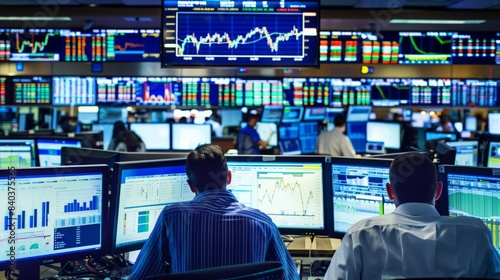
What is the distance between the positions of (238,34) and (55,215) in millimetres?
2938

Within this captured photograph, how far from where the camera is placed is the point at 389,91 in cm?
875

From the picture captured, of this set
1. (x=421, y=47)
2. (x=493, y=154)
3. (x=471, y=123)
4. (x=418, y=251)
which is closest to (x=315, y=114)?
(x=421, y=47)

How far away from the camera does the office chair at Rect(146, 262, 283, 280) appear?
199cm

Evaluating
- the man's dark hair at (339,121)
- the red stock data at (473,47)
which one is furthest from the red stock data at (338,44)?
the red stock data at (473,47)

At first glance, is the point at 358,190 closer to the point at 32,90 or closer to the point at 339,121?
the point at 339,121

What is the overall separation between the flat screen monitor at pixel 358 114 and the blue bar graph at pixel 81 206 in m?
6.72

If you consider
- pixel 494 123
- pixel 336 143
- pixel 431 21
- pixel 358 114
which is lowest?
pixel 336 143

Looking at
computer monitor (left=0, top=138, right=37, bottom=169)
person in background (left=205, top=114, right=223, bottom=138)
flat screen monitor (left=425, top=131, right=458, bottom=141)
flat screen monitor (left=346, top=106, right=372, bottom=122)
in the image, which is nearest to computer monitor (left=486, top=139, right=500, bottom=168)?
flat screen monitor (left=425, top=131, right=458, bottom=141)

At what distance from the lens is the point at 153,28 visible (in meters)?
8.32

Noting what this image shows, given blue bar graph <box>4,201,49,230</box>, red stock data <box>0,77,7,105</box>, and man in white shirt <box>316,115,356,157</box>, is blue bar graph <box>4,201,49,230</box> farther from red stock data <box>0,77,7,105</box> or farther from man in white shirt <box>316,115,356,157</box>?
red stock data <box>0,77,7,105</box>

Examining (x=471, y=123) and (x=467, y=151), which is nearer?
(x=467, y=151)

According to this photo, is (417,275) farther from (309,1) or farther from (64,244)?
(309,1)

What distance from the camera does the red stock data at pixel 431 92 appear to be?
8.67m

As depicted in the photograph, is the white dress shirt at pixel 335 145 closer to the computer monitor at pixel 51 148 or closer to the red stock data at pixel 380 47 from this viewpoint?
the red stock data at pixel 380 47
